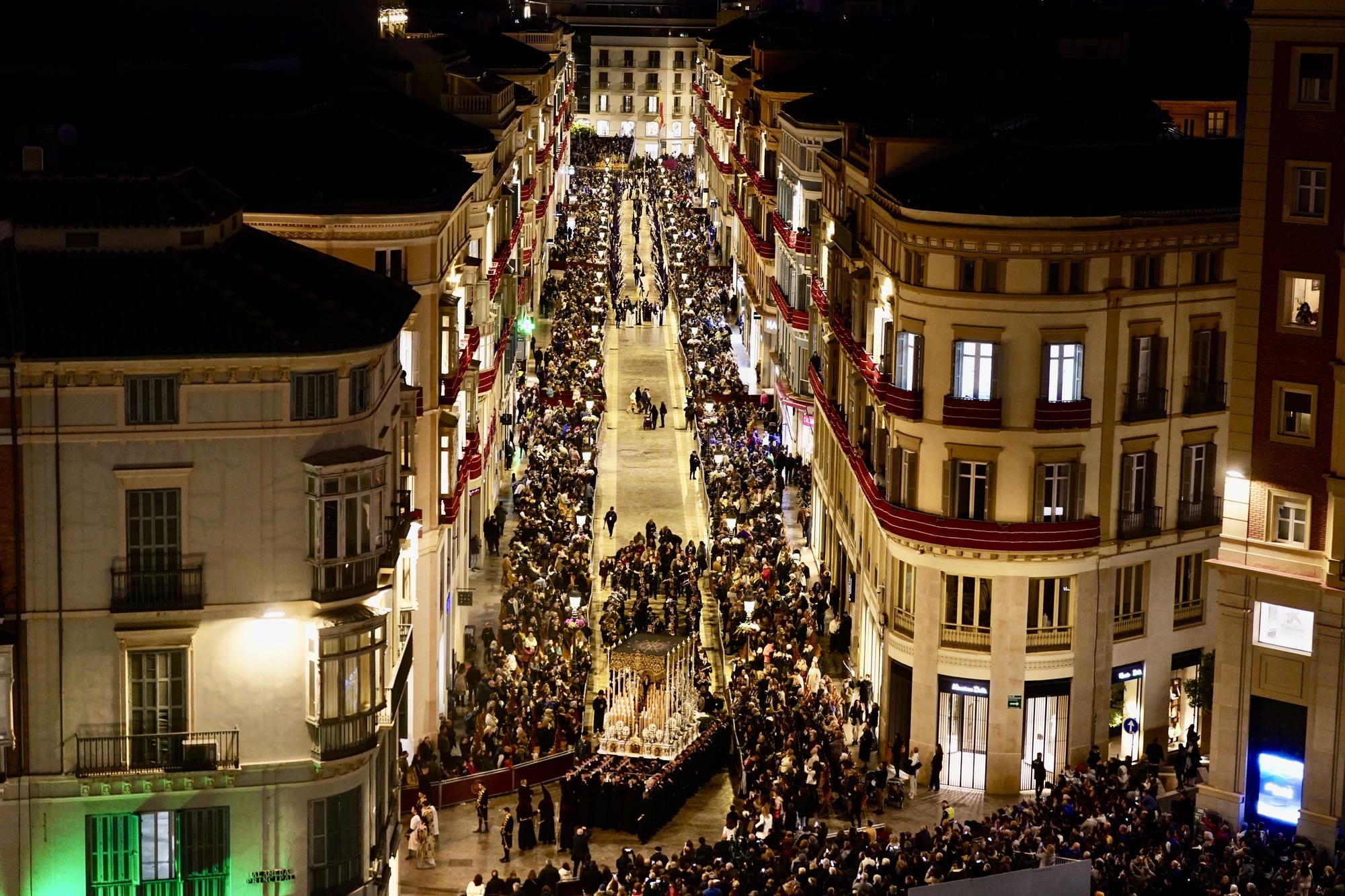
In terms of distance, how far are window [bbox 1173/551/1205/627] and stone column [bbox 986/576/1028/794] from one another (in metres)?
5.41

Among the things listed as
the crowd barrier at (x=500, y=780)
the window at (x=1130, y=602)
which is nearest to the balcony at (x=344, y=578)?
the crowd barrier at (x=500, y=780)

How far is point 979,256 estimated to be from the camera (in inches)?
→ 2167

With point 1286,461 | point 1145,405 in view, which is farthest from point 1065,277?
point 1286,461

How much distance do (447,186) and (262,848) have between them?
77.1 feet

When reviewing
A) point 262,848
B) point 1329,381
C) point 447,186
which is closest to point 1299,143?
point 1329,381

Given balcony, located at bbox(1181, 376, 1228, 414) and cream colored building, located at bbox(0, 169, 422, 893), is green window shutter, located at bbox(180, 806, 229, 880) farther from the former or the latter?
balcony, located at bbox(1181, 376, 1228, 414)

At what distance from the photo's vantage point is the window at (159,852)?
36.2 meters

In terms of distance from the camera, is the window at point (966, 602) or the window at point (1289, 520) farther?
the window at point (966, 602)

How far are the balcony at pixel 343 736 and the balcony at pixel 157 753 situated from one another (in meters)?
1.40

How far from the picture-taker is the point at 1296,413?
49062mm

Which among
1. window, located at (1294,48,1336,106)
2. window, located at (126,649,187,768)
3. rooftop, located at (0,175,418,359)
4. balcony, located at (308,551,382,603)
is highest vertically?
window, located at (1294,48,1336,106)

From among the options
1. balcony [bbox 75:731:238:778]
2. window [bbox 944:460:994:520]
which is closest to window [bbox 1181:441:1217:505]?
window [bbox 944:460:994:520]

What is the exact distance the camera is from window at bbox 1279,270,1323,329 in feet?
159

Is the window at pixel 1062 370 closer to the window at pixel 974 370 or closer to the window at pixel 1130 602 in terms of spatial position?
the window at pixel 974 370
